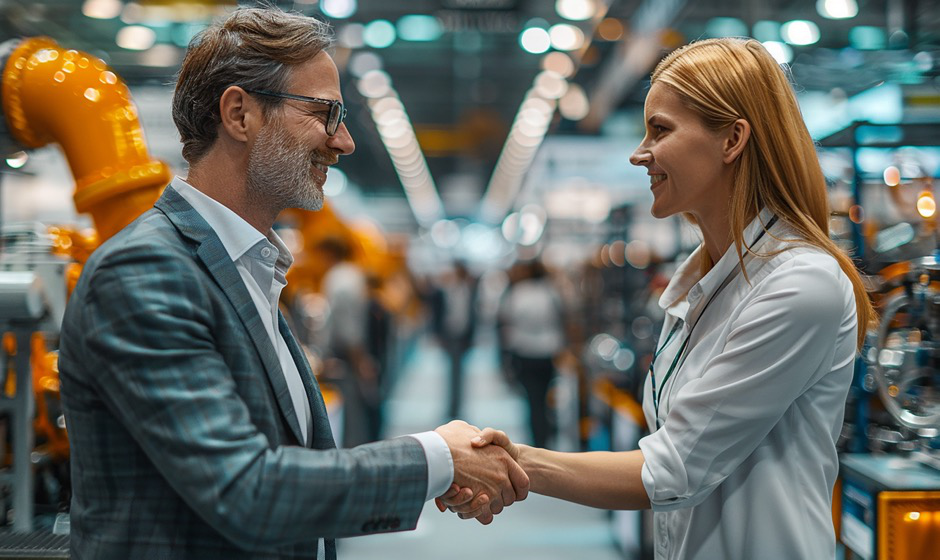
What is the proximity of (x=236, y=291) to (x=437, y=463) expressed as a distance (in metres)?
0.49

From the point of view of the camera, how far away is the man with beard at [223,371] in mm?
1283

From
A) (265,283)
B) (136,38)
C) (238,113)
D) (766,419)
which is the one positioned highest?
(136,38)

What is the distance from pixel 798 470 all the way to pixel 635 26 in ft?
29.6

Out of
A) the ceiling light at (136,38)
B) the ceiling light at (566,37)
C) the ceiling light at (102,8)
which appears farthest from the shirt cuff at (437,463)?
the ceiling light at (136,38)

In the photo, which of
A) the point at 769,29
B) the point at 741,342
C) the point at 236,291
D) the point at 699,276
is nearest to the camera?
the point at 236,291

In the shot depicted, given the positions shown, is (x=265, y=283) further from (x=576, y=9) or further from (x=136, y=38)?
(x=136, y=38)

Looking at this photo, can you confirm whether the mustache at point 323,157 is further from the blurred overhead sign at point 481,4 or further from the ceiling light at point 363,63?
the ceiling light at point 363,63

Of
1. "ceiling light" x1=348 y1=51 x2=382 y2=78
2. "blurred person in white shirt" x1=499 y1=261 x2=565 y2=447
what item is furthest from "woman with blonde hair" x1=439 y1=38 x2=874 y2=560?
"ceiling light" x1=348 y1=51 x2=382 y2=78

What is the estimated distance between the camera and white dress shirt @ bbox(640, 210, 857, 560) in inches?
64.3

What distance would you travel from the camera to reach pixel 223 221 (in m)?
1.56

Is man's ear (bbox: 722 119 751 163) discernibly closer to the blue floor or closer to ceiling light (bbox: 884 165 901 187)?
ceiling light (bbox: 884 165 901 187)

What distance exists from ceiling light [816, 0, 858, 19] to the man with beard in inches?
373

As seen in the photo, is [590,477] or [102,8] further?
[102,8]

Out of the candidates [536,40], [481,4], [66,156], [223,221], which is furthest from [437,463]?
[536,40]
